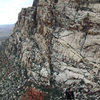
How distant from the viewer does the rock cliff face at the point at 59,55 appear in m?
16.9

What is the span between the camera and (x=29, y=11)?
2339 cm

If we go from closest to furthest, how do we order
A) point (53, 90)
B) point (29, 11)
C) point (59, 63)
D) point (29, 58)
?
1. point (53, 90)
2. point (59, 63)
3. point (29, 58)
4. point (29, 11)

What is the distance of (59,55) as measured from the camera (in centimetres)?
1864

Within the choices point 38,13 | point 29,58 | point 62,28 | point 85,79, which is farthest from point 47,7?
point 85,79

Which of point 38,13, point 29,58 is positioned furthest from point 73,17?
point 29,58

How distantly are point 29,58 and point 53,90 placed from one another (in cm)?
454

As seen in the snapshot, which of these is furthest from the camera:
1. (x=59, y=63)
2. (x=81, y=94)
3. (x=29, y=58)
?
(x=29, y=58)

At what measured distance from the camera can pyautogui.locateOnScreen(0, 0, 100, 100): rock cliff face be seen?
664 inches

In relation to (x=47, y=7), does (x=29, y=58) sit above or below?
below

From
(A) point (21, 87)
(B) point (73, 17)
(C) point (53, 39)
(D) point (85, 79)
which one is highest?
(B) point (73, 17)

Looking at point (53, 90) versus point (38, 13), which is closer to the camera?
point (53, 90)

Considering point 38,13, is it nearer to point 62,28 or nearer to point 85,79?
point 62,28

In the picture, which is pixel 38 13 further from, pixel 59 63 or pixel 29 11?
pixel 59 63

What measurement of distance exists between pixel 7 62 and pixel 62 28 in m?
8.86
